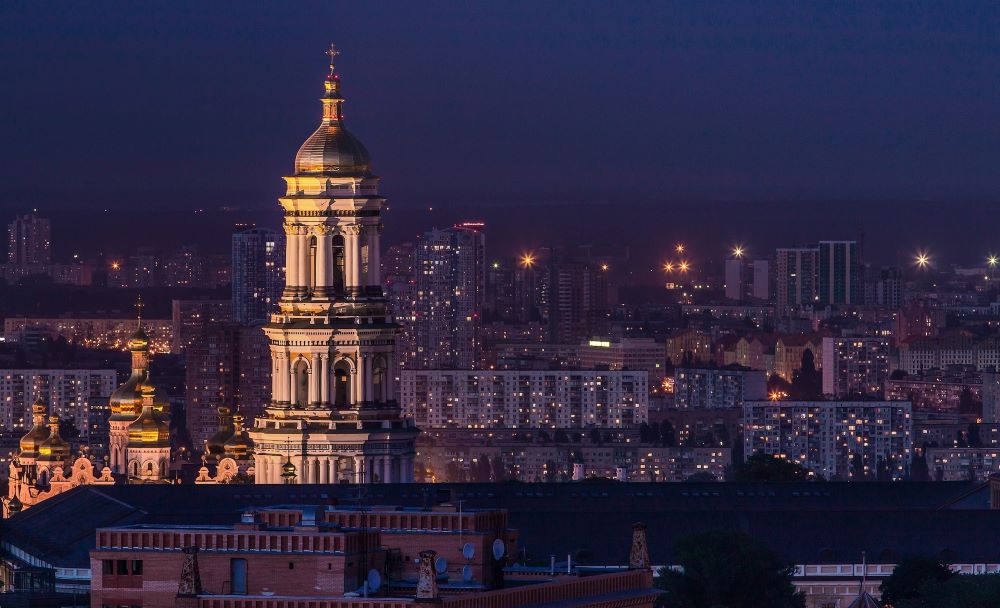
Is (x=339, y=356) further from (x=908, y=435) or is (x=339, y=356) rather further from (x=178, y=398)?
(x=908, y=435)

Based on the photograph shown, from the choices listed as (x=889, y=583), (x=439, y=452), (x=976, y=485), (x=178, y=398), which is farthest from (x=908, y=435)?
(x=889, y=583)

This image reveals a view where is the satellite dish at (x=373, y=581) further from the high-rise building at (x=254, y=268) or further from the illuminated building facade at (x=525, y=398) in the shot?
the illuminated building facade at (x=525, y=398)

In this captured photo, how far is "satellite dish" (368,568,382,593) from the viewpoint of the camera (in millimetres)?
40000

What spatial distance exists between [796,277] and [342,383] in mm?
121721

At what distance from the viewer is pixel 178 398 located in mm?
117812

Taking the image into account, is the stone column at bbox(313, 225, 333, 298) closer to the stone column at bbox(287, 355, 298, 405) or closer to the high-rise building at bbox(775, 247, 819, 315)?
the stone column at bbox(287, 355, 298, 405)

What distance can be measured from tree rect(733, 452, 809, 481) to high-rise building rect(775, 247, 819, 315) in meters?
98.7

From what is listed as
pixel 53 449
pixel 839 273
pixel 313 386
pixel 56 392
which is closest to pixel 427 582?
pixel 313 386

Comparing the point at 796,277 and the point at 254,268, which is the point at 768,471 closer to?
the point at 254,268

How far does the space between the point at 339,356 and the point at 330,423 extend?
100 cm

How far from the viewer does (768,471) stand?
8094 centimetres

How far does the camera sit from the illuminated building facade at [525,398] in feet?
448

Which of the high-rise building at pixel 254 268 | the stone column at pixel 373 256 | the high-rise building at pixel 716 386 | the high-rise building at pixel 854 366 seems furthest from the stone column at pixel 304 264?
the high-rise building at pixel 854 366

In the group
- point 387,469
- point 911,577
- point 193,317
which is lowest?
point 911,577
